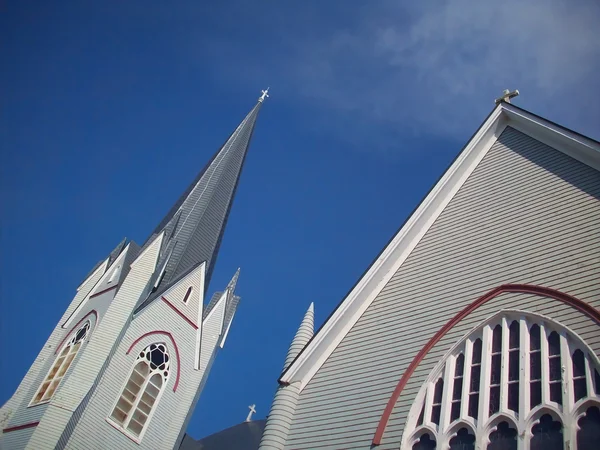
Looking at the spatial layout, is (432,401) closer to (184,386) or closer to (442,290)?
(442,290)

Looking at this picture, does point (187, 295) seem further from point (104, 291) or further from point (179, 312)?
point (104, 291)

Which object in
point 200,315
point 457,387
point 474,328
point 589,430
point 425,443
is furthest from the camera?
point 200,315

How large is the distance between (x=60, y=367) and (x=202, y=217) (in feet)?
29.3

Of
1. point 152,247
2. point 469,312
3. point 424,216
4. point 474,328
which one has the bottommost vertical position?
point 474,328

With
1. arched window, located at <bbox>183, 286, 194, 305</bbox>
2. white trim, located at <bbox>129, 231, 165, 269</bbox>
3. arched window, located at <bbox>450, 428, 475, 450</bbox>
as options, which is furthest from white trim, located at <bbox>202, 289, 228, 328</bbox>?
arched window, located at <bbox>450, 428, 475, 450</bbox>

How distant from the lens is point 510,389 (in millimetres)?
7043

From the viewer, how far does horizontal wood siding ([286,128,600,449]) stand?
7.75m

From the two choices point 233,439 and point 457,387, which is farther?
point 233,439

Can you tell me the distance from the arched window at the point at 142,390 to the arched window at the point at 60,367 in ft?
6.22

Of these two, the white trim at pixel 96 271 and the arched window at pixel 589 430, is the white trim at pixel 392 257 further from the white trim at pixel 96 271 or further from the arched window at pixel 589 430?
the white trim at pixel 96 271

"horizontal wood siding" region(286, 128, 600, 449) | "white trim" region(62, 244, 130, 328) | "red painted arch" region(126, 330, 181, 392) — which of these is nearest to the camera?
"horizontal wood siding" region(286, 128, 600, 449)

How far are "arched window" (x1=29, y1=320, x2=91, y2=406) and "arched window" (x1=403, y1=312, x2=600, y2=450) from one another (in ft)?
42.0

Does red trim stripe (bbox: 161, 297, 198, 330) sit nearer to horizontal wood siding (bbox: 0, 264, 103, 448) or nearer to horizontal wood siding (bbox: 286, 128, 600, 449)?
horizontal wood siding (bbox: 0, 264, 103, 448)

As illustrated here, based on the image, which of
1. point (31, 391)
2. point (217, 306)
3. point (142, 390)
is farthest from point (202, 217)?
point (31, 391)
